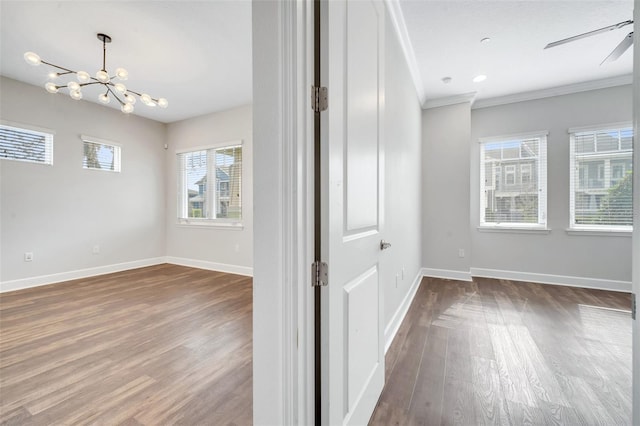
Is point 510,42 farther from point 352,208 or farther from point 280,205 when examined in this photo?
point 280,205

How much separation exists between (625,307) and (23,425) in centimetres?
518

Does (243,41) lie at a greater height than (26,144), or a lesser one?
greater

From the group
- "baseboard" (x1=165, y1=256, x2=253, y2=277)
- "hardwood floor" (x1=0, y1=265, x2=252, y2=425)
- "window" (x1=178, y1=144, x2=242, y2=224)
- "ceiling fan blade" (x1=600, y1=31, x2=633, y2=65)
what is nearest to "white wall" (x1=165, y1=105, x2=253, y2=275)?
"baseboard" (x1=165, y1=256, x2=253, y2=277)

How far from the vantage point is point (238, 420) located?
1445mm

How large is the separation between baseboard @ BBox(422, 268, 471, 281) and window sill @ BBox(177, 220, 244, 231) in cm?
316

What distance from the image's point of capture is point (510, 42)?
9.18ft

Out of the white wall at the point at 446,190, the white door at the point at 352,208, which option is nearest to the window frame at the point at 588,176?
the white wall at the point at 446,190

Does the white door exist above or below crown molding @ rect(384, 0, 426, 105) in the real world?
below

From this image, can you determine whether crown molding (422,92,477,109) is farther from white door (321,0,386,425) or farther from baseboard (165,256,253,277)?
baseboard (165,256,253,277)

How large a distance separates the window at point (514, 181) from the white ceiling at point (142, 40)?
3909 mm

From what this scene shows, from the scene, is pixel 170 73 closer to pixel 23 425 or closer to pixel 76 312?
pixel 76 312

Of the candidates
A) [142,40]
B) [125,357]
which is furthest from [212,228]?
[125,357]

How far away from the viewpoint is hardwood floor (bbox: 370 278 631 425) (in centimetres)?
150

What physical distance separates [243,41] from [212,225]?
3181 millimetres
